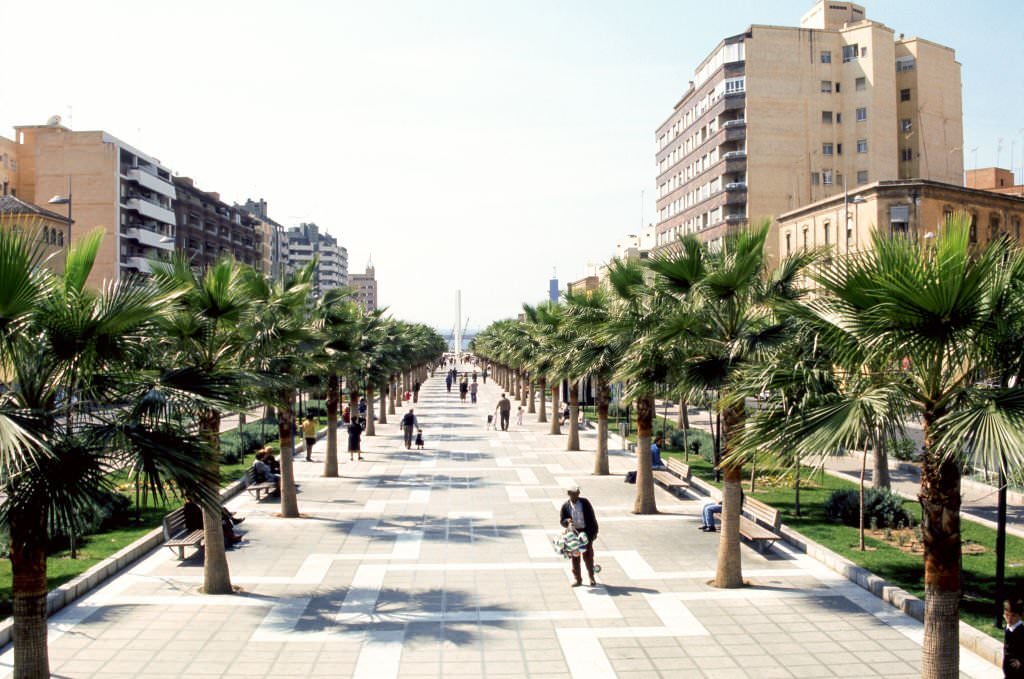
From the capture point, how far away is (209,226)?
93.9 m

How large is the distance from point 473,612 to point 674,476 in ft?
37.3

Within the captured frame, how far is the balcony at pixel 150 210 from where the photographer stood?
236 feet

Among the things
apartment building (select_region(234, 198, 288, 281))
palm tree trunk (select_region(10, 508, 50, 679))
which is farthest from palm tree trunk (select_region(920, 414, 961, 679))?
apartment building (select_region(234, 198, 288, 281))

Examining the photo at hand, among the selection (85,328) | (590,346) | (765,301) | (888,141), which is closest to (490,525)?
(590,346)

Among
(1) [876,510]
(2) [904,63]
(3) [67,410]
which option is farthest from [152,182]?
(3) [67,410]

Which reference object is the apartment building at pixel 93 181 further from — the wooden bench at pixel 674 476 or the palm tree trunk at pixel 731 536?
the palm tree trunk at pixel 731 536

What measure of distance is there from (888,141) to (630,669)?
73.6 metres

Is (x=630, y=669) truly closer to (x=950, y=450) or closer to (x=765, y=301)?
(x=950, y=450)

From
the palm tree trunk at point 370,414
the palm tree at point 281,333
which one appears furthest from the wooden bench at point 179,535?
the palm tree trunk at point 370,414

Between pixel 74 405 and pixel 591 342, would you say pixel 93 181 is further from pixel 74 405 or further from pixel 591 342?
pixel 74 405

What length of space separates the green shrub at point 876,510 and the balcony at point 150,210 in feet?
223

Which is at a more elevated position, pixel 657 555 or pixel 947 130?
pixel 947 130

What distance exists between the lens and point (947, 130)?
2995 inches

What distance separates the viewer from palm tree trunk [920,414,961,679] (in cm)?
701
